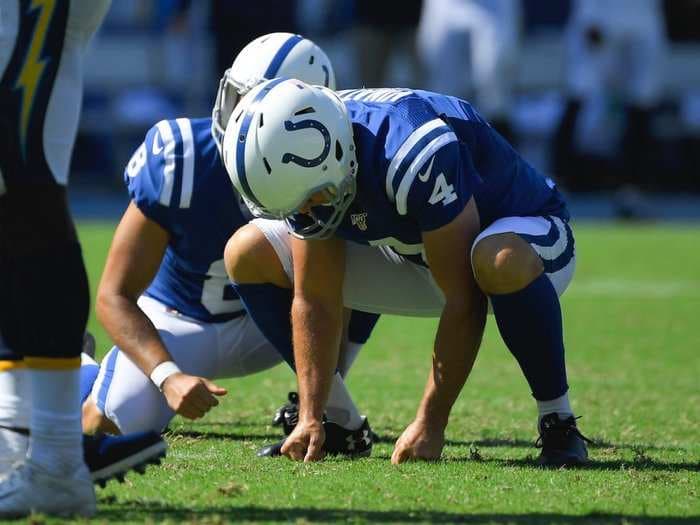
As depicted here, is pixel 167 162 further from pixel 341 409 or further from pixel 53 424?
pixel 53 424

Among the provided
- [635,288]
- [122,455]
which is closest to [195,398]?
[122,455]

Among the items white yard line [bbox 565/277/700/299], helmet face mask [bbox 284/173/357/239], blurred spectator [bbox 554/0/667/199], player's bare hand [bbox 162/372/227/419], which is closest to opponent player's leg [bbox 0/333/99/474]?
player's bare hand [bbox 162/372/227/419]

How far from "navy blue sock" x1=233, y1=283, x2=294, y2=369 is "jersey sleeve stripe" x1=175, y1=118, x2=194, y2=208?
29 centimetres

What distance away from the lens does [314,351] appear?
394 centimetres

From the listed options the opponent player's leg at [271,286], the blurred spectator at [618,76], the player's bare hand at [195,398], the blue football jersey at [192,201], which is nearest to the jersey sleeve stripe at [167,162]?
the blue football jersey at [192,201]

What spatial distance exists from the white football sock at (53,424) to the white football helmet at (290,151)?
74 centimetres

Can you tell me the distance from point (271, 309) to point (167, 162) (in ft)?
1.71

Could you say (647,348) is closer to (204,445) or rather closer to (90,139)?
(204,445)

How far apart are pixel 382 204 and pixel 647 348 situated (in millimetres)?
3155

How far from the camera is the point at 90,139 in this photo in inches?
614

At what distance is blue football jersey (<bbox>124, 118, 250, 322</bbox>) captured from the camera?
13.9 ft

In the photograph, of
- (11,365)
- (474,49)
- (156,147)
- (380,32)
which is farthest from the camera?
(380,32)

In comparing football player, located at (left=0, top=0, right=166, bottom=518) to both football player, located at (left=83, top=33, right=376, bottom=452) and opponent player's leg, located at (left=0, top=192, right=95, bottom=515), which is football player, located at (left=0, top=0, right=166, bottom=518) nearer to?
opponent player's leg, located at (left=0, top=192, right=95, bottom=515)

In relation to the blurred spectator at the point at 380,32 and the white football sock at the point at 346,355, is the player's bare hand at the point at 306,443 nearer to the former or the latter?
the white football sock at the point at 346,355
